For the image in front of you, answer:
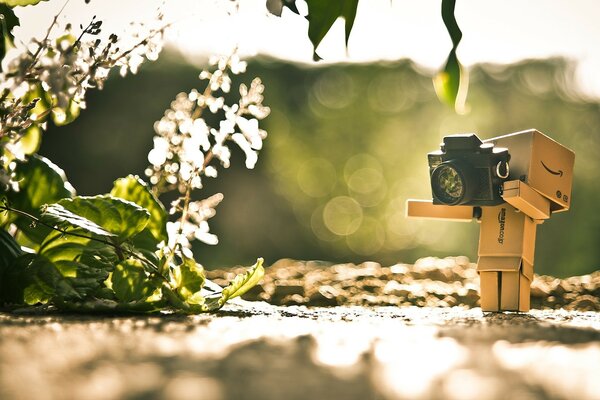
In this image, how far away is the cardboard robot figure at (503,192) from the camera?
2.25m

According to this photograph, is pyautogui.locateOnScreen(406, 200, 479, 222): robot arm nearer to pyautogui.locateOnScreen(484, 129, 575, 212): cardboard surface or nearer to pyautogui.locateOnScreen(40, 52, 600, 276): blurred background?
pyautogui.locateOnScreen(484, 129, 575, 212): cardboard surface

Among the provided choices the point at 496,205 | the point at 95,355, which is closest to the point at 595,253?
the point at 496,205

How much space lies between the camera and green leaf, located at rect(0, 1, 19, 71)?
1865mm

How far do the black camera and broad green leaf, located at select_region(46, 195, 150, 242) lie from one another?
98cm

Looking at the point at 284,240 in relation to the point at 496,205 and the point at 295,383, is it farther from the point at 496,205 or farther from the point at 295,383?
the point at 295,383

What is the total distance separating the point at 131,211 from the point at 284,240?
4.16m

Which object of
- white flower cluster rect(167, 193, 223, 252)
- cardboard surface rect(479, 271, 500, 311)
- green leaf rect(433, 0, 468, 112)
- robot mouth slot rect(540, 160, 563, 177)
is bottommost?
cardboard surface rect(479, 271, 500, 311)

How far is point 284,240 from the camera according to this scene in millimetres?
5969

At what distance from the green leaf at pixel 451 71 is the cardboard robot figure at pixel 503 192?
551 millimetres

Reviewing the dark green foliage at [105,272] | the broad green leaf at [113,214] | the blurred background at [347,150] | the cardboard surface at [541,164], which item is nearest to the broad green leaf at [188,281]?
the dark green foliage at [105,272]

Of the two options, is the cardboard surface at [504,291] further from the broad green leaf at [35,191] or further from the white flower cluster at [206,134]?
the broad green leaf at [35,191]

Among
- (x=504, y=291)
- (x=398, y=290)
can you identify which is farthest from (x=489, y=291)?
(x=398, y=290)

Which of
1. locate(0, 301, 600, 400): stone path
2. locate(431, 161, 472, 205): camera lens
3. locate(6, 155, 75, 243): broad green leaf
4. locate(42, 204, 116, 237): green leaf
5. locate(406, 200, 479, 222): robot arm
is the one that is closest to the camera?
locate(0, 301, 600, 400): stone path

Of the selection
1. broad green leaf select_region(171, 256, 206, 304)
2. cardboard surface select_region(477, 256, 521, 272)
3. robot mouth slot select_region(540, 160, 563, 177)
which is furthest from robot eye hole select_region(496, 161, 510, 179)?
broad green leaf select_region(171, 256, 206, 304)
